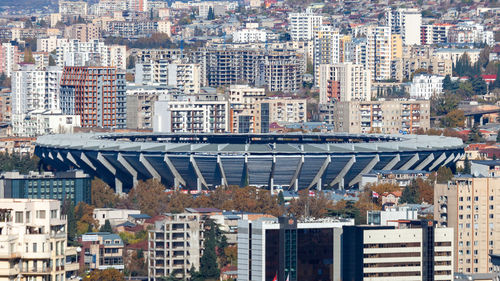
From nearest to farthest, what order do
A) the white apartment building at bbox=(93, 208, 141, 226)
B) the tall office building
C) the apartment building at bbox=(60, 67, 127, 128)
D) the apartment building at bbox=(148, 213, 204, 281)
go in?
the tall office building → the apartment building at bbox=(148, 213, 204, 281) → the white apartment building at bbox=(93, 208, 141, 226) → the apartment building at bbox=(60, 67, 127, 128)

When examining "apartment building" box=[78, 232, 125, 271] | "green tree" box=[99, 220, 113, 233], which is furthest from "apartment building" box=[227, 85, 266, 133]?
"apartment building" box=[78, 232, 125, 271]

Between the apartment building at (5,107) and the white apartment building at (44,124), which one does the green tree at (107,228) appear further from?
the apartment building at (5,107)

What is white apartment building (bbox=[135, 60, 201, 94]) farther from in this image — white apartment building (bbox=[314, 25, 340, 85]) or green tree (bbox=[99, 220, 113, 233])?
green tree (bbox=[99, 220, 113, 233])

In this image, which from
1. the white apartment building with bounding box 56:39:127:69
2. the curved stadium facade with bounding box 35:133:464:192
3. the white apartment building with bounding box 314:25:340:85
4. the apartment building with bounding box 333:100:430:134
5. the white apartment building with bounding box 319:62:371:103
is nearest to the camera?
the curved stadium facade with bounding box 35:133:464:192

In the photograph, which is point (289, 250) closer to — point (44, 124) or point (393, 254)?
point (393, 254)

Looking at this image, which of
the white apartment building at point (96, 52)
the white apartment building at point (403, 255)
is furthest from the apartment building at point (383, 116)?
the white apartment building at point (403, 255)

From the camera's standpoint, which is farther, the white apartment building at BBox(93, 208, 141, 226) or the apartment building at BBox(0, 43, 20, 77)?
the apartment building at BBox(0, 43, 20, 77)

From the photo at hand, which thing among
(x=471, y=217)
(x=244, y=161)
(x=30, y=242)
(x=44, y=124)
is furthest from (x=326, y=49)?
(x=30, y=242)
